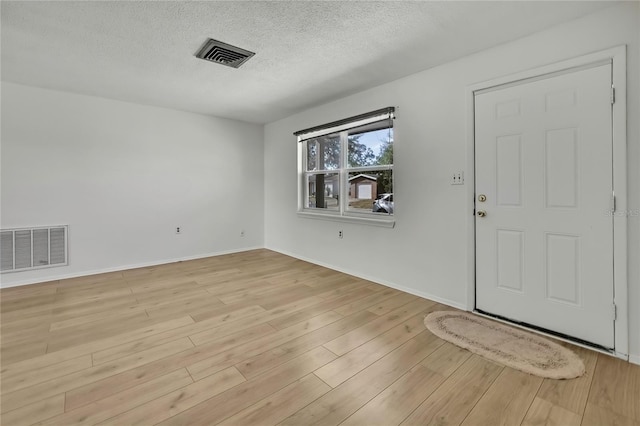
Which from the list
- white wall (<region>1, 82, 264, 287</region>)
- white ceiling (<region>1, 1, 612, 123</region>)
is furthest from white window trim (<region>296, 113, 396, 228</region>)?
white wall (<region>1, 82, 264, 287</region>)

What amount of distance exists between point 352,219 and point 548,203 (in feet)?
6.92

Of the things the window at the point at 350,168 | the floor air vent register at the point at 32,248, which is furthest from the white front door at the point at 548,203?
the floor air vent register at the point at 32,248

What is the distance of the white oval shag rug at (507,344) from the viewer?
1847 millimetres

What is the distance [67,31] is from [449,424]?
12.4 ft

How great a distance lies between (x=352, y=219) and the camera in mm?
3854

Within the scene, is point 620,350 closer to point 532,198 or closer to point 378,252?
point 532,198

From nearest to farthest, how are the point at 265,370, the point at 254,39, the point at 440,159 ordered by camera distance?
the point at 265,370
the point at 254,39
the point at 440,159

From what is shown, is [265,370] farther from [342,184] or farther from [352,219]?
[342,184]

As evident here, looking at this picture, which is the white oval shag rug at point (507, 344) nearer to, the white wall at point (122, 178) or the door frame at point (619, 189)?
the door frame at point (619, 189)

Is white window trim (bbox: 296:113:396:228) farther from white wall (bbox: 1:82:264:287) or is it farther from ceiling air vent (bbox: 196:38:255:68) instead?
ceiling air vent (bbox: 196:38:255:68)

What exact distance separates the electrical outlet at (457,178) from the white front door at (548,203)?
0.45 feet

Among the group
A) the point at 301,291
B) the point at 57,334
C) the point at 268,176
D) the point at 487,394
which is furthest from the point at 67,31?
the point at 487,394

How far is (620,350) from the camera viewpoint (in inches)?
77.2

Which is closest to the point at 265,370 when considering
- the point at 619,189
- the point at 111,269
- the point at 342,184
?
the point at 619,189
